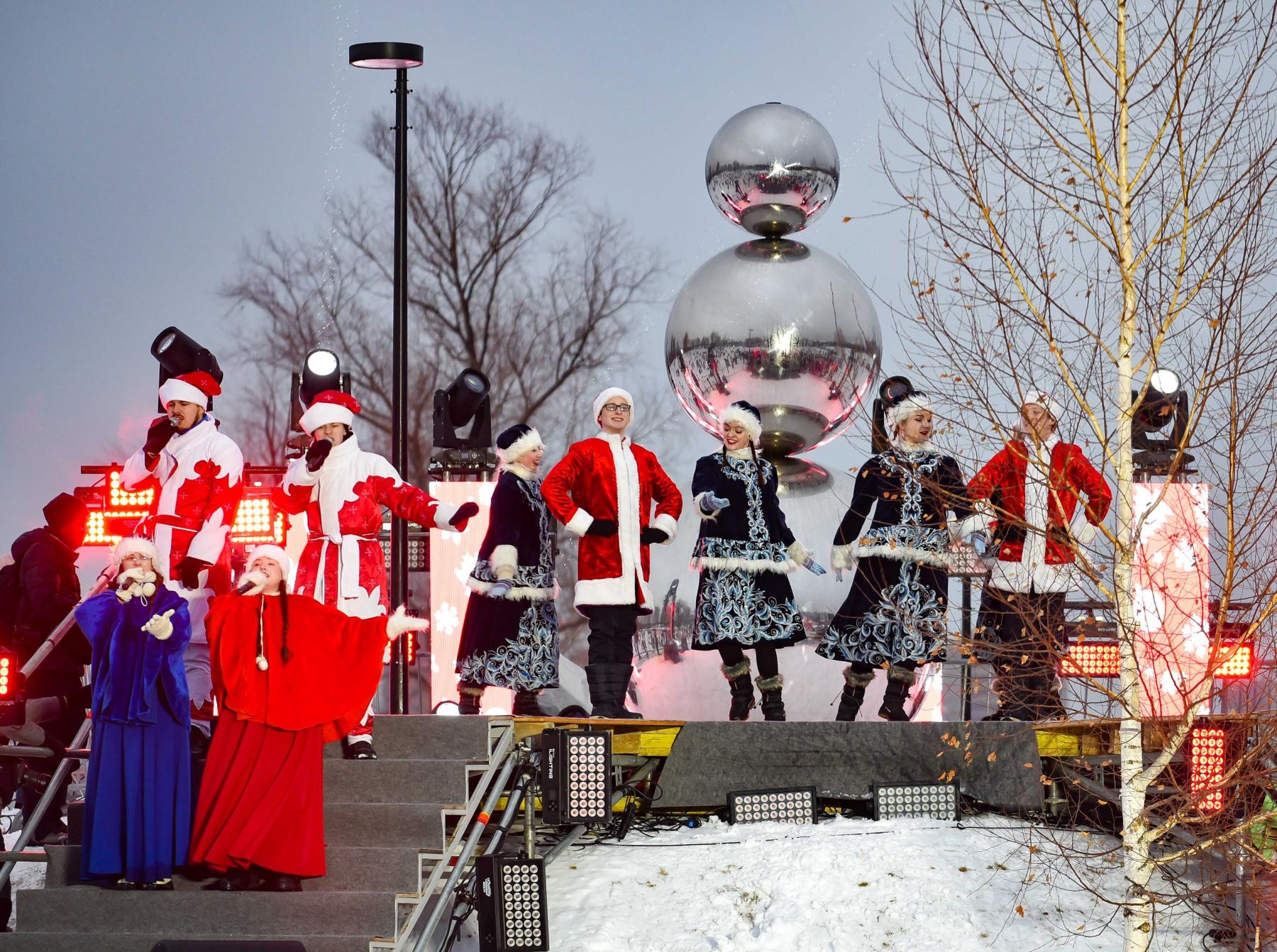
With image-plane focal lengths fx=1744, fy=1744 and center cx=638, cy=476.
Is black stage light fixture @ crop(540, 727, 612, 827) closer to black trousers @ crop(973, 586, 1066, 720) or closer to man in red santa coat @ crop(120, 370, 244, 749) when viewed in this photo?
man in red santa coat @ crop(120, 370, 244, 749)

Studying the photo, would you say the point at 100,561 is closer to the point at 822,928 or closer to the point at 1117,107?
the point at 822,928

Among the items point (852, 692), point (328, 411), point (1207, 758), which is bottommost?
point (1207, 758)

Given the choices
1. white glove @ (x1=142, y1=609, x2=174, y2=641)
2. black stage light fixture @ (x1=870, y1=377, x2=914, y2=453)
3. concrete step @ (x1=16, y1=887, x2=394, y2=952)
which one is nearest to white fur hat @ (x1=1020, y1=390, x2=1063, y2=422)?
black stage light fixture @ (x1=870, y1=377, x2=914, y2=453)

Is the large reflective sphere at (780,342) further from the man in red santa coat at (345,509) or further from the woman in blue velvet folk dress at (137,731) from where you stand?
the woman in blue velvet folk dress at (137,731)

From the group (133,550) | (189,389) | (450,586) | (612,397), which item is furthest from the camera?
(450,586)

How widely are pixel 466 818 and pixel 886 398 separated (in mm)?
3706

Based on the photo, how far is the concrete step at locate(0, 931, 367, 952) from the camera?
6992 millimetres

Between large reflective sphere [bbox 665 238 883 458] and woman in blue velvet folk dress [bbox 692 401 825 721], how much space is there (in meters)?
0.67

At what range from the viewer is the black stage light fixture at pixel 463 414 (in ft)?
34.6

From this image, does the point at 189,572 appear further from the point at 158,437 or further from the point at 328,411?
the point at 328,411

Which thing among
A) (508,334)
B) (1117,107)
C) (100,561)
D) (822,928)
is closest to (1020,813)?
(822,928)

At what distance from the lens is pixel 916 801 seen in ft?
28.3

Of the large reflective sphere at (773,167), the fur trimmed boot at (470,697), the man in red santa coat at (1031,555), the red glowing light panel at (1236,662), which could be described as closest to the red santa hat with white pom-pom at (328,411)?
the fur trimmed boot at (470,697)

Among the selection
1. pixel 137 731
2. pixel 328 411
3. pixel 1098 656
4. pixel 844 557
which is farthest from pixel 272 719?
pixel 1098 656
